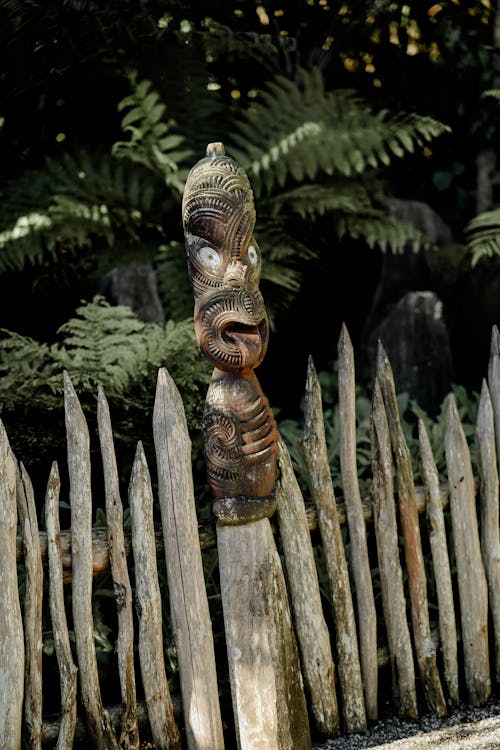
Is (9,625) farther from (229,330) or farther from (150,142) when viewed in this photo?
(150,142)

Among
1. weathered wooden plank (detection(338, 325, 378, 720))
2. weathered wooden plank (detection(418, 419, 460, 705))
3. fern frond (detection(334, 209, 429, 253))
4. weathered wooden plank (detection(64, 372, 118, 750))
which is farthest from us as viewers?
fern frond (detection(334, 209, 429, 253))

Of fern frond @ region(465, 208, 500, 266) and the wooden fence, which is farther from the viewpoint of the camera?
fern frond @ region(465, 208, 500, 266)

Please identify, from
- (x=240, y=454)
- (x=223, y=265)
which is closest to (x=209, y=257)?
(x=223, y=265)

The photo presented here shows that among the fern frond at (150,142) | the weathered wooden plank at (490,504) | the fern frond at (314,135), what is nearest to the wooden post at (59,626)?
the weathered wooden plank at (490,504)

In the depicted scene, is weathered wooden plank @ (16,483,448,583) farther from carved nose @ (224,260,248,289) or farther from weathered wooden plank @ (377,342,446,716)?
carved nose @ (224,260,248,289)

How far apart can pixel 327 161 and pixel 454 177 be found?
5.33ft

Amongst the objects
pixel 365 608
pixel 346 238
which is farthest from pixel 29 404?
pixel 346 238

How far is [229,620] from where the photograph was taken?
2.83m

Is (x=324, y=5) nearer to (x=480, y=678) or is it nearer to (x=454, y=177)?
(x=454, y=177)

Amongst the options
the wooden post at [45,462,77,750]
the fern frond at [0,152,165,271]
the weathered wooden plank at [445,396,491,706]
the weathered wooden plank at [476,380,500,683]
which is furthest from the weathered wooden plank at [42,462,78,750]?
the fern frond at [0,152,165,271]

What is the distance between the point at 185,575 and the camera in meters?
2.80

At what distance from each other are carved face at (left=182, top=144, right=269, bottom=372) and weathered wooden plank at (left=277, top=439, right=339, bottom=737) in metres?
0.43

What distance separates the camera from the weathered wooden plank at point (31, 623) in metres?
2.63

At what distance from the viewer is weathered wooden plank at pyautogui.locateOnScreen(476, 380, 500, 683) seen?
337cm
